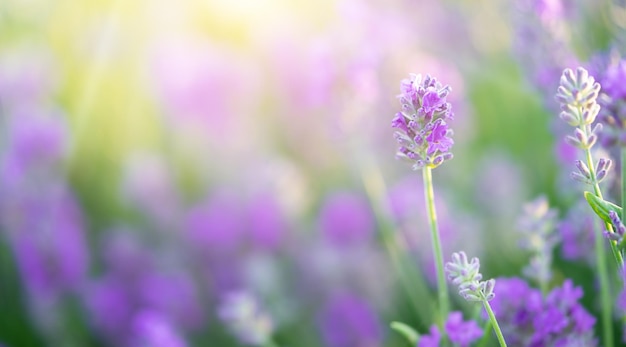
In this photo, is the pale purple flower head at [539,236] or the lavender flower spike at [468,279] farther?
the pale purple flower head at [539,236]

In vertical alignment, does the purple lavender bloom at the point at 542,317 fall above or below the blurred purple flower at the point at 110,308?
below

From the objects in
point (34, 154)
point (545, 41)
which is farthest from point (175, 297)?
point (545, 41)

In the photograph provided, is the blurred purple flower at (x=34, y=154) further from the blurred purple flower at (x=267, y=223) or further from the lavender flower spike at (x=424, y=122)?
the lavender flower spike at (x=424, y=122)

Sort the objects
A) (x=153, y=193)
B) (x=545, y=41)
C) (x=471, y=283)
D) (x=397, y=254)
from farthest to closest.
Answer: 1. (x=153, y=193)
2. (x=397, y=254)
3. (x=545, y=41)
4. (x=471, y=283)

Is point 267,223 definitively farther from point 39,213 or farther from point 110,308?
point 39,213

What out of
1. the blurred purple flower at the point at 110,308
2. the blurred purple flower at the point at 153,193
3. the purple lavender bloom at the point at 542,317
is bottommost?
the purple lavender bloom at the point at 542,317

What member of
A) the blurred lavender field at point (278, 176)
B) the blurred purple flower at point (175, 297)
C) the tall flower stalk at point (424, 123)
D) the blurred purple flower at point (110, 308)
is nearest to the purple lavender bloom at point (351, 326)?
the blurred lavender field at point (278, 176)

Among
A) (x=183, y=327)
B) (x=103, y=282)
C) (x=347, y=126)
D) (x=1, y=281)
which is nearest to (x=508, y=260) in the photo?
(x=347, y=126)
